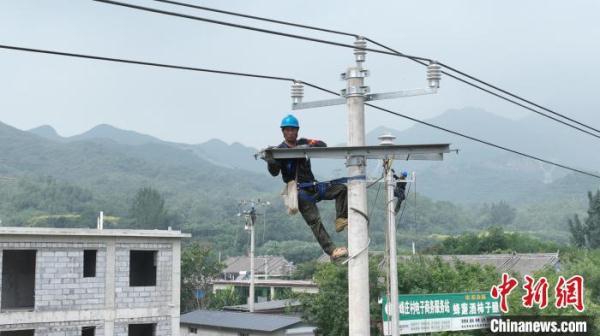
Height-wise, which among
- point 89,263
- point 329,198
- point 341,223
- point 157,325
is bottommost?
point 157,325

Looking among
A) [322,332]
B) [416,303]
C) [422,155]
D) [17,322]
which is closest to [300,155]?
[422,155]

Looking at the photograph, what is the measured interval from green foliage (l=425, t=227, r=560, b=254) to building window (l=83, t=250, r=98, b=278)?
53.3 metres

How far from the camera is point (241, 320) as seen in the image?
36.8 metres

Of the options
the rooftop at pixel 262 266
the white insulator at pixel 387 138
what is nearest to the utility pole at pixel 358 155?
the white insulator at pixel 387 138

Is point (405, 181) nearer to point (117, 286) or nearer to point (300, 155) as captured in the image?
point (300, 155)

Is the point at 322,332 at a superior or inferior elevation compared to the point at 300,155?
inferior

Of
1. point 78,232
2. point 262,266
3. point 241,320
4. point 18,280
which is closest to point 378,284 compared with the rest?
Result: point 241,320

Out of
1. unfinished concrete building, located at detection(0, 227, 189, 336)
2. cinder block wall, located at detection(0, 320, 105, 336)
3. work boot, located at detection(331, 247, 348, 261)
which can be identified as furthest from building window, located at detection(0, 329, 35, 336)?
work boot, located at detection(331, 247, 348, 261)

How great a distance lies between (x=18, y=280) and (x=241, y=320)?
12384 mm

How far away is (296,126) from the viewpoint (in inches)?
336

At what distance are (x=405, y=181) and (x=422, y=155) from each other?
440 centimetres

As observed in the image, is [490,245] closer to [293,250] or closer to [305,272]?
[305,272]

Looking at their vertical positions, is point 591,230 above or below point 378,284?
above

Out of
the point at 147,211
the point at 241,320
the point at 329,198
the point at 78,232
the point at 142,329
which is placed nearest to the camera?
the point at 329,198
